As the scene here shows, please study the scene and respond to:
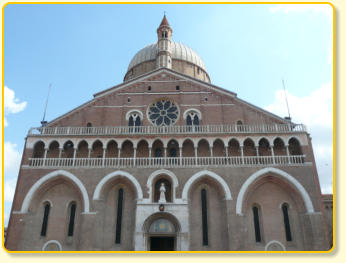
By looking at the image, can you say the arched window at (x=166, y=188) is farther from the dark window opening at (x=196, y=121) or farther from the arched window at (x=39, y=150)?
the arched window at (x=39, y=150)

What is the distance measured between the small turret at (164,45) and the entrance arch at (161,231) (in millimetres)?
14885

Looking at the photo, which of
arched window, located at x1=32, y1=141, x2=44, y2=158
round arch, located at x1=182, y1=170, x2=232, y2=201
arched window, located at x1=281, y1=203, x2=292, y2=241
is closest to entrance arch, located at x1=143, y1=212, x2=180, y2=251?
round arch, located at x1=182, y1=170, x2=232, y2=201

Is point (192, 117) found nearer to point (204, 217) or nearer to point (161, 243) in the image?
point (204, 217)

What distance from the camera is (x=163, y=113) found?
79.5 ft

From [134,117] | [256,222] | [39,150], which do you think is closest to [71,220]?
[39,150]

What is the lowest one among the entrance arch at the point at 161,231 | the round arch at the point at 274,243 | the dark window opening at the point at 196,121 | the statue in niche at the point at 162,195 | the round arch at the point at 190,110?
the round arch at the point at 274,243

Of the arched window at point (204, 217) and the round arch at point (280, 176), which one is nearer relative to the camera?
the round arch at point (280, 176)

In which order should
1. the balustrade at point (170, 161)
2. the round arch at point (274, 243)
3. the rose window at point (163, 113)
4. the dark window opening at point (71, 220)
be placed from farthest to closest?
the rose window at point (163, 113)
the balustrade at point (170, 161)
the dark window opening at point (71, 220)
the round arch at point (274, 243)

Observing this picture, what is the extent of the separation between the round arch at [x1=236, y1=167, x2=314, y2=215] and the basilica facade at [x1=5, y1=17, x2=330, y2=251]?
66mm

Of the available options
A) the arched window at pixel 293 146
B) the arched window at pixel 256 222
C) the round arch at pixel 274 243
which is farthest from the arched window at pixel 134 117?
the round arch at pixel 274 243

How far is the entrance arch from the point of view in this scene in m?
19.2

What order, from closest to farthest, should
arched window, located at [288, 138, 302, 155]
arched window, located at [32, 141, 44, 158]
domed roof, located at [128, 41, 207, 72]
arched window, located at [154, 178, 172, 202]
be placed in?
arched window, located at [154, 178, 172, 202] → arched window, located at [288, 138, 302, 155] → arched window, located at [32, 141, 44, 158] → domed roof, located at [128, 41, 207, 72]

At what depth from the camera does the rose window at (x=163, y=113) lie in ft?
78.1

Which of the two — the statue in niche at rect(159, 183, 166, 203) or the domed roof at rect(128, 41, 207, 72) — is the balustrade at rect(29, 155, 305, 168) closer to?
the statue in niche at rect(159, 183, 166, 203)
